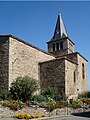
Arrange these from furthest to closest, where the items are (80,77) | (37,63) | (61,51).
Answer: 1. (61,51)
2. (80,77)
3. (37,63)

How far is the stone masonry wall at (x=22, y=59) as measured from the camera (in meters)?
19.3

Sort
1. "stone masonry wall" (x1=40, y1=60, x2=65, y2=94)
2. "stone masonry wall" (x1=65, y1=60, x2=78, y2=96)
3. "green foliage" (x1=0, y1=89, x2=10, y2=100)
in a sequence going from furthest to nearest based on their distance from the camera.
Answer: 1. "stone masonry wall" (x1=40, y1=60, x2=65, y2=94)
2. "stone masonry wall" (x1=65, y1=60, x2=78, y2=96)
3. "green foliage" (x1=0, y1=89, x2=10, y2=100)

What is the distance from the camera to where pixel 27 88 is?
18234 mm

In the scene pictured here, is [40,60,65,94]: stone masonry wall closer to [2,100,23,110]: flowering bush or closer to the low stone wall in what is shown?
the low stone wall

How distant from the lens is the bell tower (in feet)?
121

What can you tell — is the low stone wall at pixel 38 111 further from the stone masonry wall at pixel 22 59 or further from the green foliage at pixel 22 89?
the stone masonry wall at pixel 22 59

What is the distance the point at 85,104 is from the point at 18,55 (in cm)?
866

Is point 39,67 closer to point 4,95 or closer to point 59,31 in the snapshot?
point 4,95

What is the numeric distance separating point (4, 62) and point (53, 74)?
21.2 feet

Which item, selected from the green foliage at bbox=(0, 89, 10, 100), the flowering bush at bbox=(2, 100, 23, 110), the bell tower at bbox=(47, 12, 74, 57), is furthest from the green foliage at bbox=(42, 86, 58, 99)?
the bell tower at bbox=(47, 12, 74, 57)

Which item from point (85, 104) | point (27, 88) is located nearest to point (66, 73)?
point (85, 104)

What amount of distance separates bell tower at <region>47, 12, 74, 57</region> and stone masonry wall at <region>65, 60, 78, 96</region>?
39.3ft

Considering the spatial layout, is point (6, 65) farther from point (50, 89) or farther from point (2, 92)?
point (50, 89)

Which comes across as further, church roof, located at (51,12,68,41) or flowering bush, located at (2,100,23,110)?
church roof, located at (51,12,68,41)
